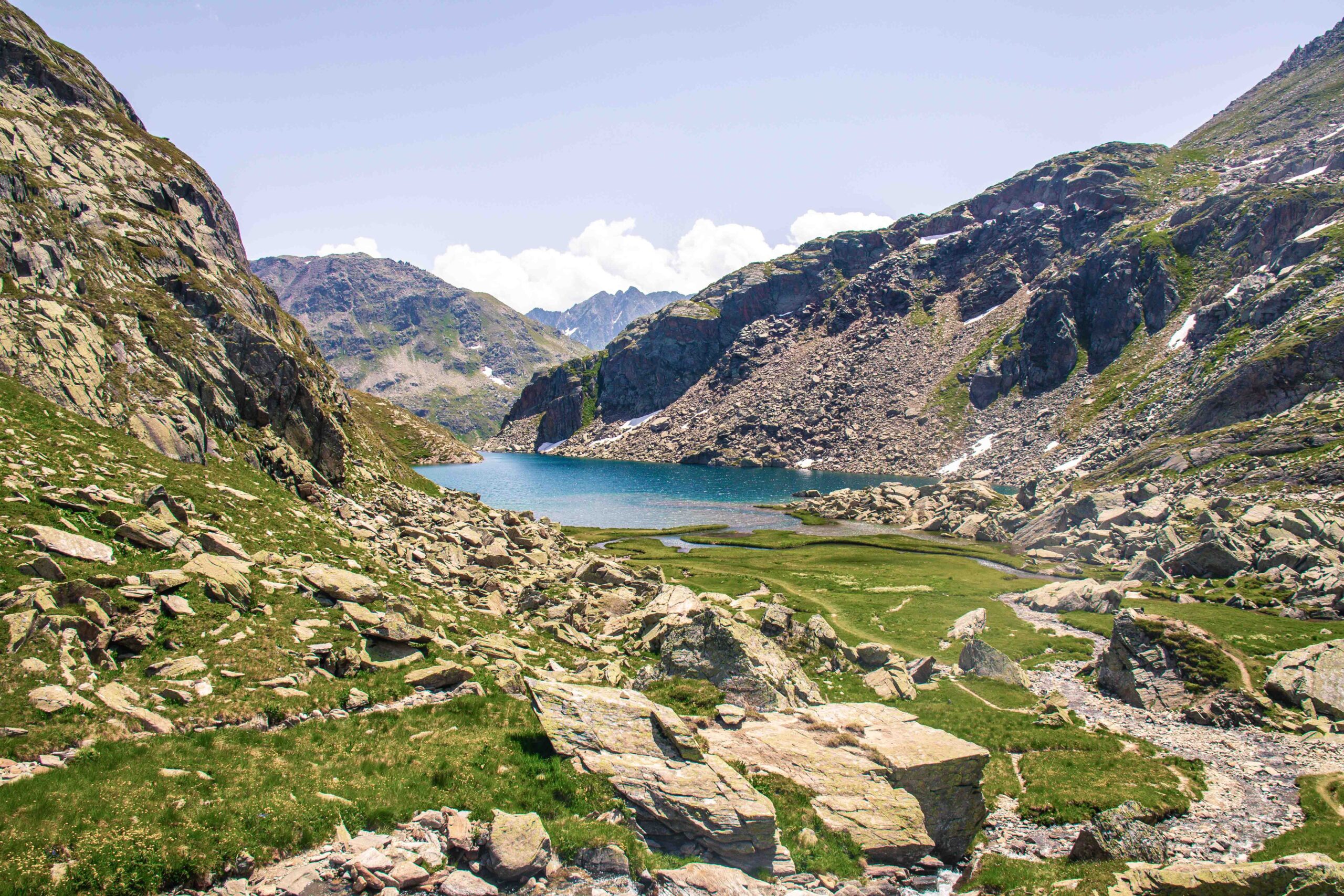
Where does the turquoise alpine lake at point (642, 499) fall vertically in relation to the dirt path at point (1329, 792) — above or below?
below

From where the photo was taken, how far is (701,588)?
5784 centimetres

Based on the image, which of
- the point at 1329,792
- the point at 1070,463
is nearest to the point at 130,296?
the point at 1329,792

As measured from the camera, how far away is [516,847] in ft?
43.4

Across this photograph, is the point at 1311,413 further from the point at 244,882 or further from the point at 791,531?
the point at 244,882

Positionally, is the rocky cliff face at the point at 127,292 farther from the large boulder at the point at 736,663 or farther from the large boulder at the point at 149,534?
the large boulder at the point at 736,663

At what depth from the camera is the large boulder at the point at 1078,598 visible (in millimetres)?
51219

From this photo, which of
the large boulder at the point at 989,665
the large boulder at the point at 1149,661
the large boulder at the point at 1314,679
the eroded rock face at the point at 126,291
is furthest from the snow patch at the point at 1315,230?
the eroded rock face at the point at 126,291

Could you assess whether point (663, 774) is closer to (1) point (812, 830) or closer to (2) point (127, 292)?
(1) point (812, 830)

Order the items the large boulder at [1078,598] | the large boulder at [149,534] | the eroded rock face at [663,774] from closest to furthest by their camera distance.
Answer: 1. the eroded rock face at [663,774]
2. the large boulder at [149,534]
3. the large boulder at [1078,598]

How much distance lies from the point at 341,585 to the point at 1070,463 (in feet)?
603

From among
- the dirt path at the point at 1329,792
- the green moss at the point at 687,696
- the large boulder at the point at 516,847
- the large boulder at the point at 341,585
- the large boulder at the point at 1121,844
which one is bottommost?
the dirt path at the point at 1329,792

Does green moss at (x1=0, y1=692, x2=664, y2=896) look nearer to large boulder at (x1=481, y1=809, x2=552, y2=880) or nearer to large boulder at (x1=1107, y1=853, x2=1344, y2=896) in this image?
large boulder at (x1=481, y1=809, x2=552, y2=880)

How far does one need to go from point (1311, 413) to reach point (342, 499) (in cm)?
13936

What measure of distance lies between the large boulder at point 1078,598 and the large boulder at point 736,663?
3578 centimetres
